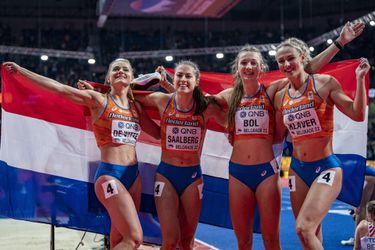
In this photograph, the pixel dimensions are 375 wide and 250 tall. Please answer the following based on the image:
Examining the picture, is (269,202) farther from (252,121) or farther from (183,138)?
(183,138)

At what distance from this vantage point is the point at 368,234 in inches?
214

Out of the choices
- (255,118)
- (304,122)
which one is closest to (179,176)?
(255,118)

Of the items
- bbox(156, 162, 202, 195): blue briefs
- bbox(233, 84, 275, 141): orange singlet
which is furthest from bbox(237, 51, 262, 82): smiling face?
bbox(156, 162, 202, 195): blue briefs

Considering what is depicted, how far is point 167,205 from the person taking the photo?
4.50 meters

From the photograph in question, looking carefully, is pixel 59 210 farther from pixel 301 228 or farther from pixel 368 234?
pixel 368 234

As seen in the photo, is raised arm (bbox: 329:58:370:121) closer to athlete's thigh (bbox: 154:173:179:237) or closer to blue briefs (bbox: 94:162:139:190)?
athlete's thigh (bbox: 154:173:179:237)

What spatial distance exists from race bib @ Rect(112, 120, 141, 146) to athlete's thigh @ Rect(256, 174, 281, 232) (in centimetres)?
126

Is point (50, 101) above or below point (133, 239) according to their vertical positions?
above

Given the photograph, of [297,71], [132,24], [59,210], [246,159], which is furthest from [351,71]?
[132,24]

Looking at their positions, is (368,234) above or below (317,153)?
below

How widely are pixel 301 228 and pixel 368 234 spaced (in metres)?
1.83

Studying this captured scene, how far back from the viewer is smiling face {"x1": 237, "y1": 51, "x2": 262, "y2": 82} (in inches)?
179

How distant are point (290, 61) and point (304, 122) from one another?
0.55 meters

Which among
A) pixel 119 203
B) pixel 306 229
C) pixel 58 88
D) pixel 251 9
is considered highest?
pixel 251 9
